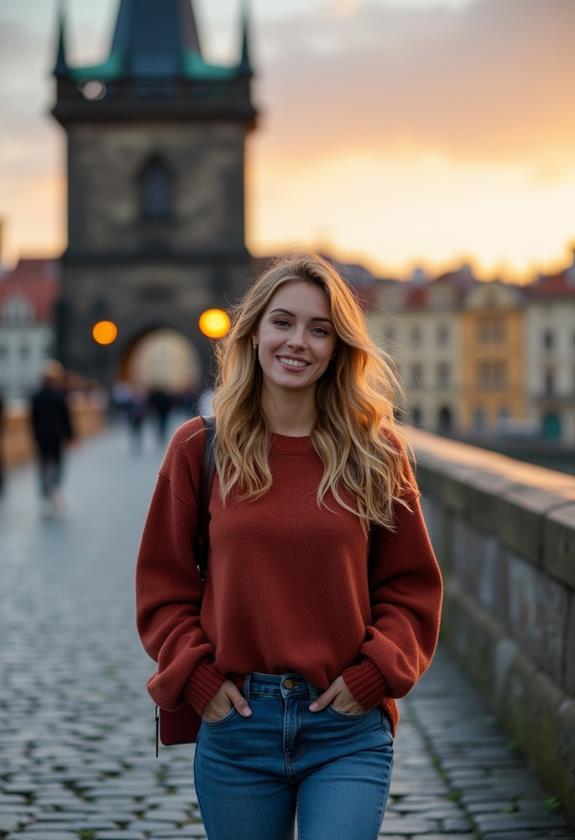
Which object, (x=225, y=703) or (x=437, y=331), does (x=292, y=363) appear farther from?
(x=437, y=331)

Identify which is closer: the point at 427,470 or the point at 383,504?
the point at 383,504

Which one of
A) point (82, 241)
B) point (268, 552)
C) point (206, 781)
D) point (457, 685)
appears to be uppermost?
point (82, 241)

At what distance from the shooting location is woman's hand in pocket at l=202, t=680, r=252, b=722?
306 cm

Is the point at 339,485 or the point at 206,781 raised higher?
the point at 339,485

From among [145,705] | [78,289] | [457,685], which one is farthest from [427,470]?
[78,289]

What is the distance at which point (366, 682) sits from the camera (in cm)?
308

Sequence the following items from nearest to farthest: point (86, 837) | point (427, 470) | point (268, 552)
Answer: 1. point (268, 552)
2. point (86, 837)
3. point (427, 470)

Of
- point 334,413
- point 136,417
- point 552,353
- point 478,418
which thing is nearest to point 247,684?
point 334,413

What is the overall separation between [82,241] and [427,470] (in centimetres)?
4827

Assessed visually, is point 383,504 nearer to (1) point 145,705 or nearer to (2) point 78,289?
(1) point 145,705

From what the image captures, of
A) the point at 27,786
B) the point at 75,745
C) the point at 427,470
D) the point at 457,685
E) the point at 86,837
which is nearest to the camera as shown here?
the point at 86,837

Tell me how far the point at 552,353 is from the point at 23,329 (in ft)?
138

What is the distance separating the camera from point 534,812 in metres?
4.95

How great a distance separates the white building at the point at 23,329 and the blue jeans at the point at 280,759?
116438 mm
